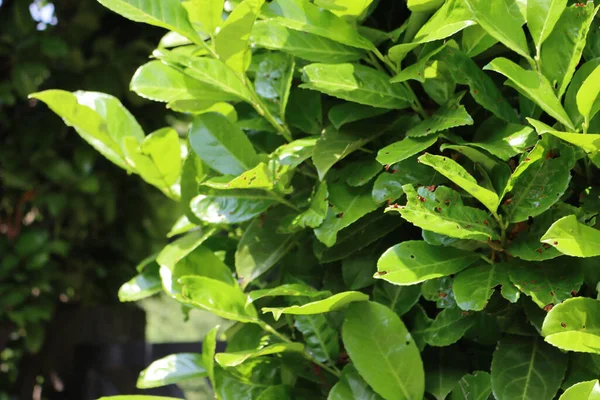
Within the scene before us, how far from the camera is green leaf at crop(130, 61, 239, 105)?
0.56m

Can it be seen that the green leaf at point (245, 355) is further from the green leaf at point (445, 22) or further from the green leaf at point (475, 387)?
the green leaf at point (445, 22)

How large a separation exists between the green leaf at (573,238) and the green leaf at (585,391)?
74 mm

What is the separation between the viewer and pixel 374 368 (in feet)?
1.57

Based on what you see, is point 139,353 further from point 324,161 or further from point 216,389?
point 324,161

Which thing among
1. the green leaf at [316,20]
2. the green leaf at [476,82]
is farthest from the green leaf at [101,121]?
the green leaf at [476,82]

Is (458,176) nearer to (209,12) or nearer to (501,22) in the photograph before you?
(501,22)

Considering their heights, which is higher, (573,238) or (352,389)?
(573,238)

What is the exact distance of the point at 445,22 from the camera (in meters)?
0.44

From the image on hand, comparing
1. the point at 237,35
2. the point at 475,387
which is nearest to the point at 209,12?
the point at 237,35

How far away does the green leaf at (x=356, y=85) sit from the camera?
0.46 metres

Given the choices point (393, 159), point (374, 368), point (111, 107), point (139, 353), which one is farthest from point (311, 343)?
point (139, 353)

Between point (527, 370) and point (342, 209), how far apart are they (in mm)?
178

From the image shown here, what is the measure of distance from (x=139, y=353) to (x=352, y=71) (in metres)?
1.54

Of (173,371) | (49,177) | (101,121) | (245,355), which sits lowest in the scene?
(49,177)
